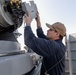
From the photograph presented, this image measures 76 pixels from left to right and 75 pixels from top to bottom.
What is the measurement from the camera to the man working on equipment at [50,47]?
155 centimetres

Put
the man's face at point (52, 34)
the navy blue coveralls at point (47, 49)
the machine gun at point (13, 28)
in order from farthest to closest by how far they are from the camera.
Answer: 1. the man's face at point (52, 34)
2. the navy blue coveralls at point (47, 49)
3. the machine gun at point (13, 28)

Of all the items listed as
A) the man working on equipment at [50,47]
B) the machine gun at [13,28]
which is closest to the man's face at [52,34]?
the man working on equipment at [50,47]

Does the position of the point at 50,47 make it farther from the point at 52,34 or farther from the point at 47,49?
the point at 52,34

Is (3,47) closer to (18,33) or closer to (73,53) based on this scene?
(18,33)

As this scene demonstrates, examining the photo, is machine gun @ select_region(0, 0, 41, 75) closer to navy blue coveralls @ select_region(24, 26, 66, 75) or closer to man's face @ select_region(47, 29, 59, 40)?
navy blue coveralls @ select_region(24, 26, 66, 75)

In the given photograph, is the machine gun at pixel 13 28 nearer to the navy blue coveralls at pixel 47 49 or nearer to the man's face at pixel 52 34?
the navy blue coveralls at pixel 47 49

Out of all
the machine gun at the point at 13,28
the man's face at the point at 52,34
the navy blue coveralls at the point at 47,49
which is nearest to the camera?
the machine gun at the point at 13,28

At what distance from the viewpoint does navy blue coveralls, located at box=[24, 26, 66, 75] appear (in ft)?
5.06

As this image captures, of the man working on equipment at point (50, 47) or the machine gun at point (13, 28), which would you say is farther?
the man working on equipment at point (50, 47)

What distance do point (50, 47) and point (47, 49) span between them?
0.03 metres

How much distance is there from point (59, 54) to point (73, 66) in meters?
4.10

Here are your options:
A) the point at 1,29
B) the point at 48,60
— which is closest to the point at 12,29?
the point at 1,29

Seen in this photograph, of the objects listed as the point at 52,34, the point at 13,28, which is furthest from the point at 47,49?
the point at 13,28

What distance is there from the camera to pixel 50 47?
5.32 feet
